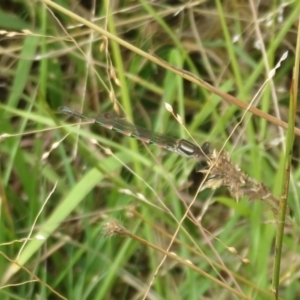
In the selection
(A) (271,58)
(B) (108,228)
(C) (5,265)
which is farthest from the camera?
(A) (271,58)

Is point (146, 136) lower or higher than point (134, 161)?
higher

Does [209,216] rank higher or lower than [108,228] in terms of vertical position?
lower

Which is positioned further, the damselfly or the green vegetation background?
the green vegetation background

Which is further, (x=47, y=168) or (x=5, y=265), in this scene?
(x=47, y=168)

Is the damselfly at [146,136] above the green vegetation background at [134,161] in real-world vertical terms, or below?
above

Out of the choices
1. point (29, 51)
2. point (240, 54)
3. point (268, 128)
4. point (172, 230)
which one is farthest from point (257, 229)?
point (29, 51)

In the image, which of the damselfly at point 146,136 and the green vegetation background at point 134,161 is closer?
the damselfly at point 146,136

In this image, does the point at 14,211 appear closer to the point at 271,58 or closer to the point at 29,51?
the point at 29,51

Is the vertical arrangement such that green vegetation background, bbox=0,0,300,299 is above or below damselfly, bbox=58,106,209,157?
below
